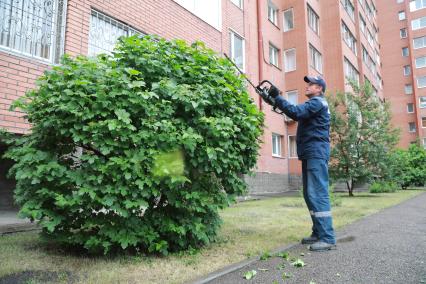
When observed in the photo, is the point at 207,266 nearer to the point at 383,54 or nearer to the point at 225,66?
the point at 225,66

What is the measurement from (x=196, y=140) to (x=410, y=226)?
4523 millimetres

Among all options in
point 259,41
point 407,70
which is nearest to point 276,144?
point 259,41

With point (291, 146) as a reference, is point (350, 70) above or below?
above

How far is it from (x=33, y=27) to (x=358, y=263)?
7053 millimetres

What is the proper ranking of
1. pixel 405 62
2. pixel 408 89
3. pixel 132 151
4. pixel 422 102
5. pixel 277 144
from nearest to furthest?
1. pixel 132 151
2. pixel 277 144
3. pixel 422 102
4. pixel 408 89
5. pixel 405 62

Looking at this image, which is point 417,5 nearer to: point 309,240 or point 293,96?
point 293,96

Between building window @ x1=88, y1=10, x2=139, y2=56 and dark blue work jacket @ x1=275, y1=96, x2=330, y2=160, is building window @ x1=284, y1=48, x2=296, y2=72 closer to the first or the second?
building window @ x1=88, y1=10, x2=139, y2=56

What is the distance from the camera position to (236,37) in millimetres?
15477

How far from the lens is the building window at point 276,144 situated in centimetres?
1988

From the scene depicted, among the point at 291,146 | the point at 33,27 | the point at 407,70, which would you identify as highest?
the point at 407,70

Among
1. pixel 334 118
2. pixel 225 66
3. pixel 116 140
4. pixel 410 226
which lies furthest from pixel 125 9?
pixel 334 118

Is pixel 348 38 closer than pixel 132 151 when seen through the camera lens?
No

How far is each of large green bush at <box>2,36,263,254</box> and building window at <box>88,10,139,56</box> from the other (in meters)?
4.38

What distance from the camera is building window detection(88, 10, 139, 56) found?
8.20 metres
